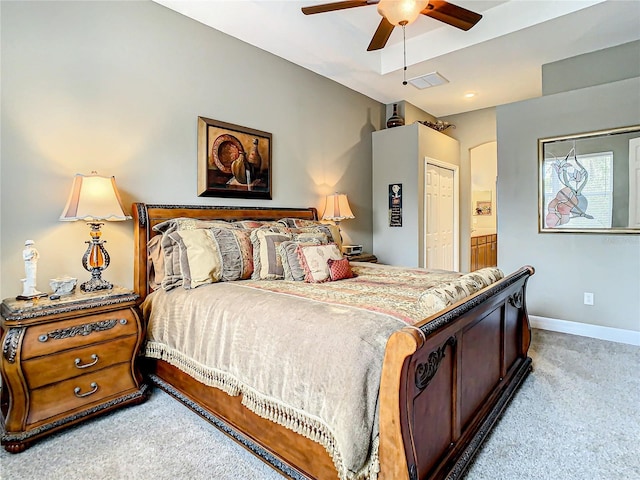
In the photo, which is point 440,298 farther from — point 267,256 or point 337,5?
point 337,5

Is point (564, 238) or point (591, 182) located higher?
point (591, 182)

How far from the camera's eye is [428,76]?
4348 mm

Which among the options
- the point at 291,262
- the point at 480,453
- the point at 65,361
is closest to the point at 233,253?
the point at 291,262

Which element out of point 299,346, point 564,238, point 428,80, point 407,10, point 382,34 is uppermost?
point 428,80

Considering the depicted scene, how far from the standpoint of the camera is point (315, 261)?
2547 millimetres

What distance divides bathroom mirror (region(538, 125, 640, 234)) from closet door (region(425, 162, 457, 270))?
57.8 inches

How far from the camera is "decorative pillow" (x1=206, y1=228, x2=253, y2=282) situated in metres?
2.45

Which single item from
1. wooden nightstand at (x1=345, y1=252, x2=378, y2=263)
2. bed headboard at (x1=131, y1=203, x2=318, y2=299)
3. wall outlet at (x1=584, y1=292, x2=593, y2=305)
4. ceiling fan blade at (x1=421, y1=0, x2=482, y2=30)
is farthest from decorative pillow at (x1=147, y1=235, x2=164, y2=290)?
wall outlet at (x1=584, y1=292, x2=593, y2=305)

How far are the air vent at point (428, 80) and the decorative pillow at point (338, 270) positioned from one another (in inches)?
118

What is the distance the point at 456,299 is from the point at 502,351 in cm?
88

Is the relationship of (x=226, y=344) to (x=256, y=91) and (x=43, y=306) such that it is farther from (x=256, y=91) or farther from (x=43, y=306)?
(x=256, y=91)

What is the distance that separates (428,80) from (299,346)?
13.7 ft

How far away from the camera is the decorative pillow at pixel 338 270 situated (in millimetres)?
2545

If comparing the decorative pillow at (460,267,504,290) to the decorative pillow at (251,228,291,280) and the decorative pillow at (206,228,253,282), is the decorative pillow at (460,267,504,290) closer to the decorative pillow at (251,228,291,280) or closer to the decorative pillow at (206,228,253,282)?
the decorative pillow at (251,228,291,280)
